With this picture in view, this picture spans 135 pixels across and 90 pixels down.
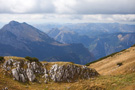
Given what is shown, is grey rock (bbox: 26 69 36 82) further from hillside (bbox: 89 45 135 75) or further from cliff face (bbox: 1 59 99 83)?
hillside (bbox: 89 45 135 75)

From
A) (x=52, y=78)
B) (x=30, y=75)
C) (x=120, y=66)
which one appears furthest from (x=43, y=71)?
(x=120, y=66)

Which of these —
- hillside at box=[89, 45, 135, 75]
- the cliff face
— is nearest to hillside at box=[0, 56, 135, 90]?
the cliff face

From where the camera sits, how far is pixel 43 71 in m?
50.2

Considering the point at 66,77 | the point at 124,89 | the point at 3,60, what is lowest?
the point at 124,89

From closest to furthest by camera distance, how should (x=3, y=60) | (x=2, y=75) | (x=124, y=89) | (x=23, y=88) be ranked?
(x=124, y=89) → (x=23, y=88) → (x=2, y=75) → (x=3, y=60)

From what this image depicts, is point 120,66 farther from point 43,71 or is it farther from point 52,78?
point 43,71

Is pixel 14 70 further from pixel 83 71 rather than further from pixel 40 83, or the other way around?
pixel 83 71

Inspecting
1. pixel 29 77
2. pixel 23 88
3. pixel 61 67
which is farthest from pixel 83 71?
pixel 23 88

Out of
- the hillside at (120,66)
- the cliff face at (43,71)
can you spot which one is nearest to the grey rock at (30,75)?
the cliff face at (43,71)

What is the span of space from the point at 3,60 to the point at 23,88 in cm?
1669

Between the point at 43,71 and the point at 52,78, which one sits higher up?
the point at 43,71

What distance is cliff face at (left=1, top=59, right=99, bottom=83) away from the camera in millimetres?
43938

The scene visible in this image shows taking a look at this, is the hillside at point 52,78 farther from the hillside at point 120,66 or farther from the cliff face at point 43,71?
the hillside at point 120,66

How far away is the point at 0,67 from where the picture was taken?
146 feet
